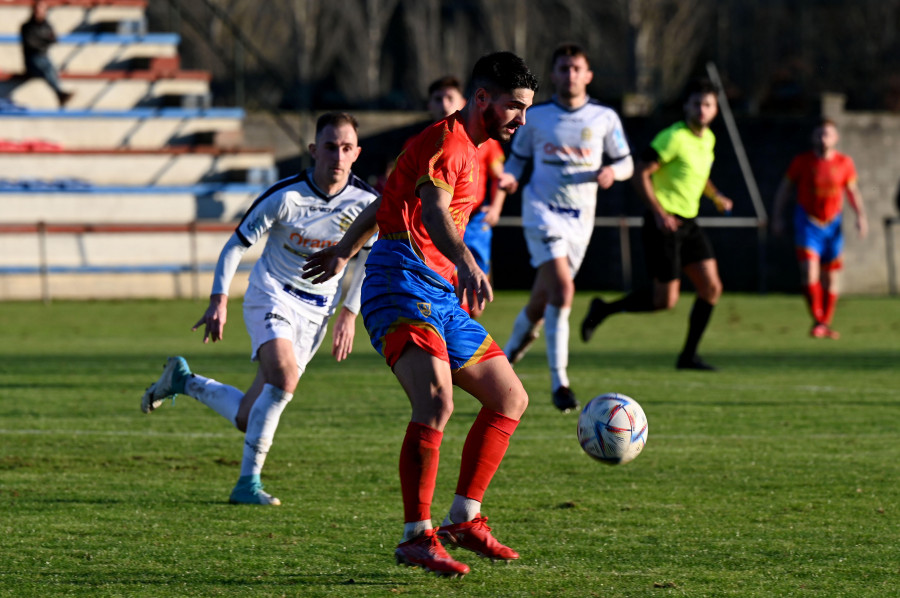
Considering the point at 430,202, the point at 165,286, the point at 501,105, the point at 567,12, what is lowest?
the point at 165,286

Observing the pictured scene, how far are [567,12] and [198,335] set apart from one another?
28790 millimetres

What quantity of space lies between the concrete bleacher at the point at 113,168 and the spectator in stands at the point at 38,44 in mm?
363

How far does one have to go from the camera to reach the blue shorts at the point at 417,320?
16.0 ft

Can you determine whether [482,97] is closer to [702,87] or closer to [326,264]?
[326,264]

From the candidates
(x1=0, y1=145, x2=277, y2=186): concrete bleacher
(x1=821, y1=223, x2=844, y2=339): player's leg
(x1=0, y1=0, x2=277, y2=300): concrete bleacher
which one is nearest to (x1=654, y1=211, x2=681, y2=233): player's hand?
(x1=821, y1=223, x2=844, y2=339): player's leg

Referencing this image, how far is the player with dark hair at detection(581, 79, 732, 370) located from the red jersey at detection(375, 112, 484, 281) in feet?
18.2

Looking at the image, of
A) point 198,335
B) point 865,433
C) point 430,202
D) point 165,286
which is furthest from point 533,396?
point 165,286

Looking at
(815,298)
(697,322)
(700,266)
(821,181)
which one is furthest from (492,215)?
(821,181)

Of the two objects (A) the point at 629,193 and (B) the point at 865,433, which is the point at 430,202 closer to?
(B) the point at 865,433

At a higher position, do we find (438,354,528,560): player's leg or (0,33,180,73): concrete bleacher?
(0,33,180,73): concrete bleacher

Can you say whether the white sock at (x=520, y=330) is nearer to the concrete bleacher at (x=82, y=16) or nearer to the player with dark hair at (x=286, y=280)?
the player with dark hair at (x=286, y=280)

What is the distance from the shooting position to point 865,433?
8.19m

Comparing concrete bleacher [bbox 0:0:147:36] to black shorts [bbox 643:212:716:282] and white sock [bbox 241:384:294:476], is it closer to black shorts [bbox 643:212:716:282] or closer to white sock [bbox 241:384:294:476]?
black shorts [bbox 643:212:716:282]

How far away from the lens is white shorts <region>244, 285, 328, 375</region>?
6402 millimetres
